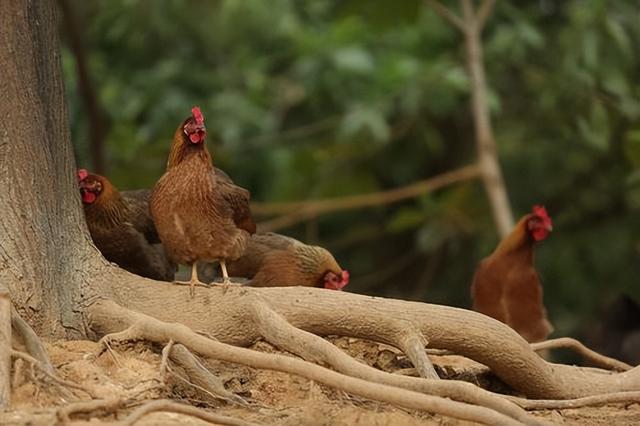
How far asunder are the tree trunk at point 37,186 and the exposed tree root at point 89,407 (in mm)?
720

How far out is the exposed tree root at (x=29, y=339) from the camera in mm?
4598

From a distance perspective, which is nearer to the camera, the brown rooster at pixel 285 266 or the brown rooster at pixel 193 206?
the brown rooster at pixel 193 206

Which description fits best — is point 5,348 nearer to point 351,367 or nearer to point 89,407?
point 89,407

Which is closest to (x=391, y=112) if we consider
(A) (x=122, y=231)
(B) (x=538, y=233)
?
(B) (x=538, y=233)

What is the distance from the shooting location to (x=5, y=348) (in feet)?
14.6

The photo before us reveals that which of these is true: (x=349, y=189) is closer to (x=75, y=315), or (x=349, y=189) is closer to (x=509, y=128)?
(x=509, y=128)

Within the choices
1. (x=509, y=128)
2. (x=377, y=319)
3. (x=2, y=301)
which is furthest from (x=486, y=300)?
(x=509, y=128)

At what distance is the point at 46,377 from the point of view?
14.7 feet

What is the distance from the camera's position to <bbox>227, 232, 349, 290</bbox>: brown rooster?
6.79 m

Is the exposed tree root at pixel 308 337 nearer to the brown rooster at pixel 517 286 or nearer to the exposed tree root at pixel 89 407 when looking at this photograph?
the exposed tree root at pixel 89 407

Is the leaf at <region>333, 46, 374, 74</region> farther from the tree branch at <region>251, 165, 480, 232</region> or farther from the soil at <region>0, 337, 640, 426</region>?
the soil at <region>0, 337, 640, 426</region>

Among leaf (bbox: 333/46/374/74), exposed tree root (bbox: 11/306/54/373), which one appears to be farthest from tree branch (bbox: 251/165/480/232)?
exposed tree root (bbox: 11/306/54/373)

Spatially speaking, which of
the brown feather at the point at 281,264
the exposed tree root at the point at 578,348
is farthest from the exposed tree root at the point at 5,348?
the exposed tree root at the point at 578,348

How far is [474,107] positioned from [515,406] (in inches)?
266
